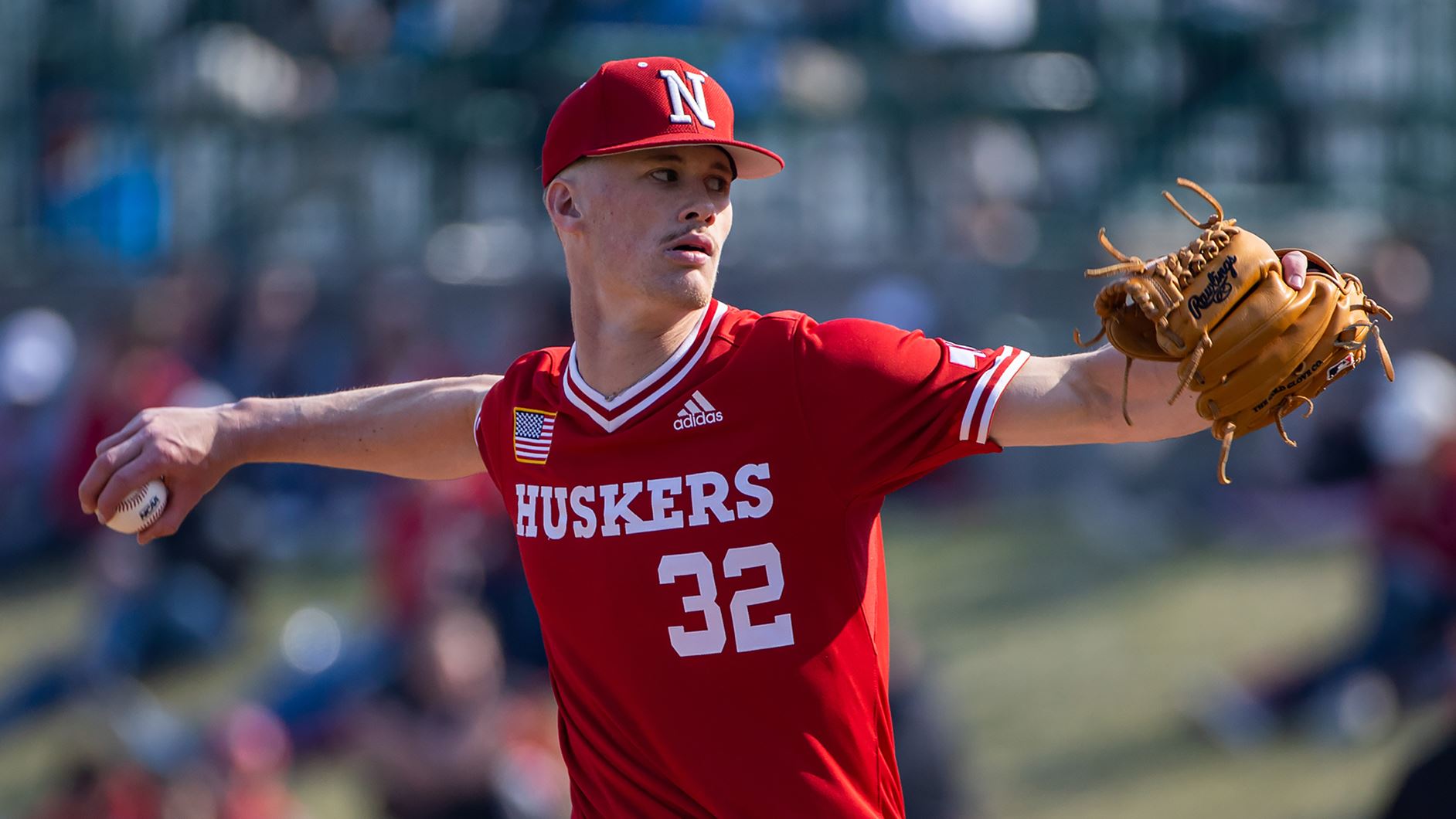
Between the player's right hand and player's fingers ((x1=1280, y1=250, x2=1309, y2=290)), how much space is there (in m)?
2.06

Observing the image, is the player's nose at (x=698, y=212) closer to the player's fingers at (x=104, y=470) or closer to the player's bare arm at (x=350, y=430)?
the player's bare arm at (x=350, y=430)

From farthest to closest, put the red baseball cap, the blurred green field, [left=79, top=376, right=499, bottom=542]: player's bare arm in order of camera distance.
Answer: the blurred green field
[left=79, top=376, right=499, bottom=542]: player's bare arm
the red baseball cap

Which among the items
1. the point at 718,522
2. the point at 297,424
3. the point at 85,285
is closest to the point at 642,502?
the point at 718,522

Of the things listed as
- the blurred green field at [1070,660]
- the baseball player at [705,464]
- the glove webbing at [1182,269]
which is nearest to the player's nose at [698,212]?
the baseball player at [705,464]

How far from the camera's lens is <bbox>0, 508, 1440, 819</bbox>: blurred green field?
8.22 meters

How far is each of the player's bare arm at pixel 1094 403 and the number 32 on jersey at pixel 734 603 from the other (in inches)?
18.2

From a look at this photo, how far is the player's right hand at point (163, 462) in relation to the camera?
327 centimetres

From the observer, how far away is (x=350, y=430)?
3.54 m

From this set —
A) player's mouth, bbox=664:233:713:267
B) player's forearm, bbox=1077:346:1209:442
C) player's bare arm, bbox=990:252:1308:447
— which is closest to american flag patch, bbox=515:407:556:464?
player's mouth, bbox=664:233:713:267

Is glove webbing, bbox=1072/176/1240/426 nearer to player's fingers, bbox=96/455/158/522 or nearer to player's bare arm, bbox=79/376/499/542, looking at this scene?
player's bare arm, bbox=79/376/499/542

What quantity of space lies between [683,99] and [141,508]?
1291 millimetres

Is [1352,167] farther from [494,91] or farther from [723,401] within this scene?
[723,401]

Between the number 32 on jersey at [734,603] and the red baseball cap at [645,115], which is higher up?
the red baseball cap at [645,115]

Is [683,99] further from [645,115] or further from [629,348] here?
[629,348]
